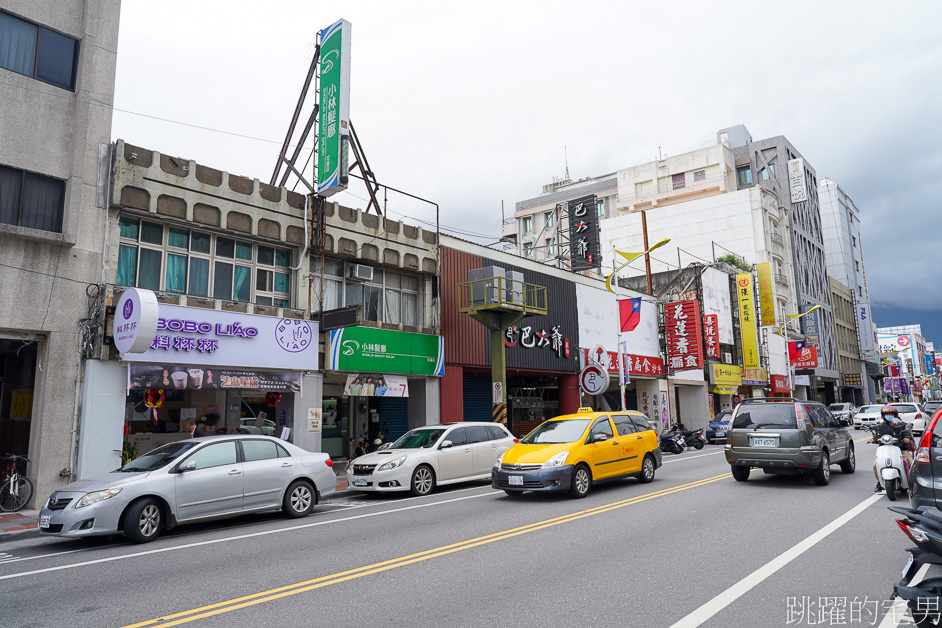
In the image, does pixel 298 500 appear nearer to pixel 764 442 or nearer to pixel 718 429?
pixel 764 442

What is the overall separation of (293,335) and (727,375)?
3346 centimetres

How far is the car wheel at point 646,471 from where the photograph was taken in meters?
13.8

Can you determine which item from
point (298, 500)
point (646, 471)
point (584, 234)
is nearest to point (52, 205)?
→ point (298, 500)

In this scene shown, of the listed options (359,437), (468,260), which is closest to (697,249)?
(468,260)

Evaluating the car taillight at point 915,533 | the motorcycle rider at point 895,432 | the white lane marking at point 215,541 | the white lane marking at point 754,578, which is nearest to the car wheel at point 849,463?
the motorcycle rider at point 895,432

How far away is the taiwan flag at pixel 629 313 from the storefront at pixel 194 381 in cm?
1698

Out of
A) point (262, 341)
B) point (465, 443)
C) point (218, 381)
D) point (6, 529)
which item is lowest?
point (6, 529)

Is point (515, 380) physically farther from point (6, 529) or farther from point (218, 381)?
point (6, 529)

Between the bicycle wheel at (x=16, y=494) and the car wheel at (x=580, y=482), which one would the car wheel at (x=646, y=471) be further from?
the bicycle wheel at (x=16, y=494)

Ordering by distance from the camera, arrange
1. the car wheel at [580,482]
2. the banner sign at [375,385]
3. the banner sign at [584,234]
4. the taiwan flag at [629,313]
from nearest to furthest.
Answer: the car wheel at [580,482] → the banner sign at [375,385] → the taiwan flag at [629,313] → the banner sign at [584,234]

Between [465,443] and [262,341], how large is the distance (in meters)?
6.09

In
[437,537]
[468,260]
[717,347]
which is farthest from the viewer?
[717,347]

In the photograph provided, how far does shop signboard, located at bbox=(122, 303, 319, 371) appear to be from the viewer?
47.5 ft

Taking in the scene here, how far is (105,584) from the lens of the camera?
6637mm
